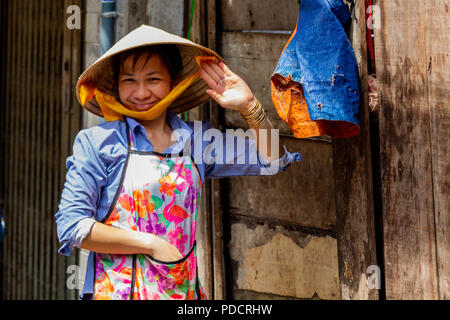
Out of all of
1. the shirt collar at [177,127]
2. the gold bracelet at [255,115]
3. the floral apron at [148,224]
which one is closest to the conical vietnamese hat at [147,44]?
the shirt collar at [177,127]

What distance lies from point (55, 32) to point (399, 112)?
127 inches

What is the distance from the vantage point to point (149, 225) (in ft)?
9.64

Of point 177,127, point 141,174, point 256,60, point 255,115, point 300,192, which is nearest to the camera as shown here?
point 141,174

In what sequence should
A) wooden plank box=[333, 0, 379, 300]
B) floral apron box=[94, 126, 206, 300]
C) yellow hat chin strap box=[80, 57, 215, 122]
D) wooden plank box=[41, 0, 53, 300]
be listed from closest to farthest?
floral apron box=[94, 126, 206, 300] → yellow hat chin strap box=[80, 57, 215, 122] → wooden plank box=[333, 0, 379, 300] → wooden plank box=[41, 0, 53, 300]

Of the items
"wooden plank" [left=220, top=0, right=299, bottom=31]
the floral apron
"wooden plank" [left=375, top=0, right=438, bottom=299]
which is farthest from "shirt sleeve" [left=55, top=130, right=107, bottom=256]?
"wooden plank" [left=220, top=0, right=299, bottom=31]

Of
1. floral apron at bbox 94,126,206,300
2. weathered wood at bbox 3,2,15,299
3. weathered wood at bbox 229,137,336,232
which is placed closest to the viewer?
floral apron at bbox 94,126,206,300

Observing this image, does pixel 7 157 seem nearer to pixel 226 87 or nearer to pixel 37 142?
pixel 37 142

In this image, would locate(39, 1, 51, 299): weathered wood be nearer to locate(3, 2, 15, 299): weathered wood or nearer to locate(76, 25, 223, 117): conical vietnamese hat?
locate(3, 2, 15, 299): weathered wood

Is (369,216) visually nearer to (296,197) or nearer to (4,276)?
(296,197)

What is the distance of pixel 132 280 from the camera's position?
9.57 feet

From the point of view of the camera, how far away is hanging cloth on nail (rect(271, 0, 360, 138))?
9.84ft

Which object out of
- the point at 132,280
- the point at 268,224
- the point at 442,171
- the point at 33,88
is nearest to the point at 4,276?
the point at 33,88

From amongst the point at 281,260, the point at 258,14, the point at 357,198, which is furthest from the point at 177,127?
the point at 281,260

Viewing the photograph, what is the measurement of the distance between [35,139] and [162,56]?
2717 mm
